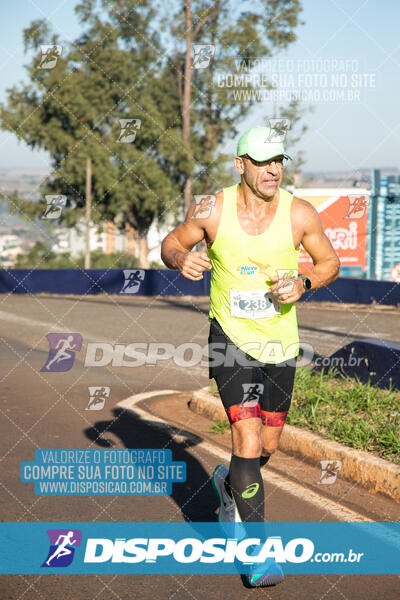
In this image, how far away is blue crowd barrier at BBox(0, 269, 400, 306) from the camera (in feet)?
76.2

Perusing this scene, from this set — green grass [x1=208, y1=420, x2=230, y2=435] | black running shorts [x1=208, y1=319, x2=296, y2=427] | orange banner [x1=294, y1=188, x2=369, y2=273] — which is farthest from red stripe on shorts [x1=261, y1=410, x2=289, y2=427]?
orange banner [x1=294, y1=188, x2=369, y2=273]

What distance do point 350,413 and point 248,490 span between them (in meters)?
2.46

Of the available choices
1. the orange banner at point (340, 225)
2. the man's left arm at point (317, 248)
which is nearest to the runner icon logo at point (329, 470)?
the man's left arm at point (317, 248)

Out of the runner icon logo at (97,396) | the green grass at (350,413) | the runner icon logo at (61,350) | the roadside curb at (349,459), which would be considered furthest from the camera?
the runner icon logo at (61,350)

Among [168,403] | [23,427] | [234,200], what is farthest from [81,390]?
[234,200]

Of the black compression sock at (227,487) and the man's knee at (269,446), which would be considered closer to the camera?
the black compression sock at (227,487)

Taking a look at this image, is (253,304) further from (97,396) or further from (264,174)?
(97,396)

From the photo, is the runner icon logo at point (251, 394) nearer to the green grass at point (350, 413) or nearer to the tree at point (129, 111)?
the green grass at point (350, 413)

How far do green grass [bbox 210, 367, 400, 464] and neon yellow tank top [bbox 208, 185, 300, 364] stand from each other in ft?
5.74

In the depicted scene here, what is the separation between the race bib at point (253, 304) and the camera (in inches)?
161

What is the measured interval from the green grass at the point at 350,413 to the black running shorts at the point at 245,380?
4.93ft

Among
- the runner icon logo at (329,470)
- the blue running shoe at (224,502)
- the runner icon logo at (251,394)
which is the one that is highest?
the runner icon logo at (251,394)

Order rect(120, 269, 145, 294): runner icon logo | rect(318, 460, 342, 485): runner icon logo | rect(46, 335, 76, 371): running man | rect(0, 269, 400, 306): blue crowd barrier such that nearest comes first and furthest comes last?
rect(318, 460, 342, 485): runner icon logo → rect(46, 335, 76, 371): running man → rect(0, 269, 400, 306): blue crowd barrier → rect(120, 269, 145, 294): runner icon logo

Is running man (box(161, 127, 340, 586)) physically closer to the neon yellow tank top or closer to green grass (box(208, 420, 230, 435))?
the neon yellow tank top
